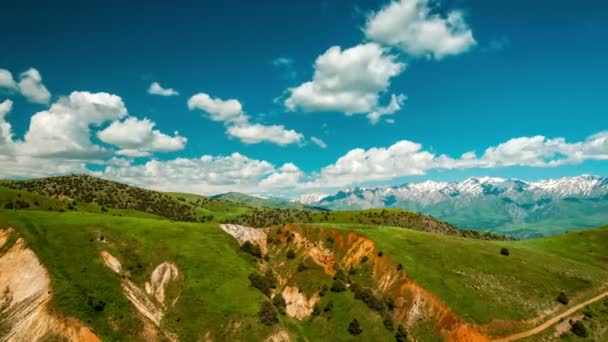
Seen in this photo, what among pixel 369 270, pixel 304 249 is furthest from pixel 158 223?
pixel 369 270

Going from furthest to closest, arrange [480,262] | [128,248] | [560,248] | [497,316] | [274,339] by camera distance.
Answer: [560,248]
[480,262]
[128,248]
[497,316]
[274,339]

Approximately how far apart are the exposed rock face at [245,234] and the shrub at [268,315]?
118 ft

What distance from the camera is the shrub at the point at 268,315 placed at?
212 ft

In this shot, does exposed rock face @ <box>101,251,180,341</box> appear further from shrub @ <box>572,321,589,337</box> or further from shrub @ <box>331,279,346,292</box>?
shrub @ <box>572,321,589,337</box>

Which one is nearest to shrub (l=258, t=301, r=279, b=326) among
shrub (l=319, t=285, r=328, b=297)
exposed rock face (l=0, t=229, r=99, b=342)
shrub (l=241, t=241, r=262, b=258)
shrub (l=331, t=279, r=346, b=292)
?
shrub (l=319, t=285, r=328, b=297)

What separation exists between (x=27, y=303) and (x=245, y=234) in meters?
56.0

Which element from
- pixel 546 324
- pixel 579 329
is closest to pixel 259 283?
pixel 546 324

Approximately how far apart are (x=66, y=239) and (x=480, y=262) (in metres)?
93.6

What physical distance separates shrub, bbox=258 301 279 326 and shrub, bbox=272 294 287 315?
8829 mm

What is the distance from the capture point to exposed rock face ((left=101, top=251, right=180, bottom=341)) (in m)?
65.6

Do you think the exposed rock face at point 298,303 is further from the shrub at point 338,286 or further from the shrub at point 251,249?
the shrub at point 251,249

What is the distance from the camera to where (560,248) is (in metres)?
117

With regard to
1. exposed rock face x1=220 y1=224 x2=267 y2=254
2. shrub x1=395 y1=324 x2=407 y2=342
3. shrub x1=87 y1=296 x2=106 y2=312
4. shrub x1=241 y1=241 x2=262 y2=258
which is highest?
exposed rock face x1=220 y1=224 x2=267 y2=254

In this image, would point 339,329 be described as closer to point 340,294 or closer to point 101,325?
point 340,294
